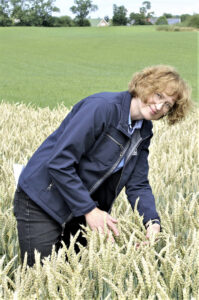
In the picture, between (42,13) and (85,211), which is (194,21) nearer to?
(42,13)

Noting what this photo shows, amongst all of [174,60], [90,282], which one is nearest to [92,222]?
[90,282]

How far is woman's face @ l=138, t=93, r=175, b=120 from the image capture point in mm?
2057

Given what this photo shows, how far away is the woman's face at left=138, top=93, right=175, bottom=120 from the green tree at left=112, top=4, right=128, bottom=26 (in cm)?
8277

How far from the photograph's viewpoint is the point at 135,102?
2.15 meters

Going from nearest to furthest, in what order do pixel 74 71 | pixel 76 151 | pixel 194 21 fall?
pixel 76 151 → pixel 74 71 → pixel 194 21

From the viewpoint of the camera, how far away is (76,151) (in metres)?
1.96

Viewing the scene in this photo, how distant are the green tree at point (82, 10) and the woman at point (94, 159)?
272ft

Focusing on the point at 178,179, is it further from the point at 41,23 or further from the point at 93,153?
the point at 41,23

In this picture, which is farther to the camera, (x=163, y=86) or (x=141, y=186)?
(x=141, y=186)

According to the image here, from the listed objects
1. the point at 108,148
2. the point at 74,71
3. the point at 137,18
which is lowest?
the point at 74,71

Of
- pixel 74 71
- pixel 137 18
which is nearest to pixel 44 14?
pixel 137 18

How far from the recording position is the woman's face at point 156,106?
2.06 metres

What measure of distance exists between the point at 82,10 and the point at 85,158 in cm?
8585

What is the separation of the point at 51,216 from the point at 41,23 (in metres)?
77.6
